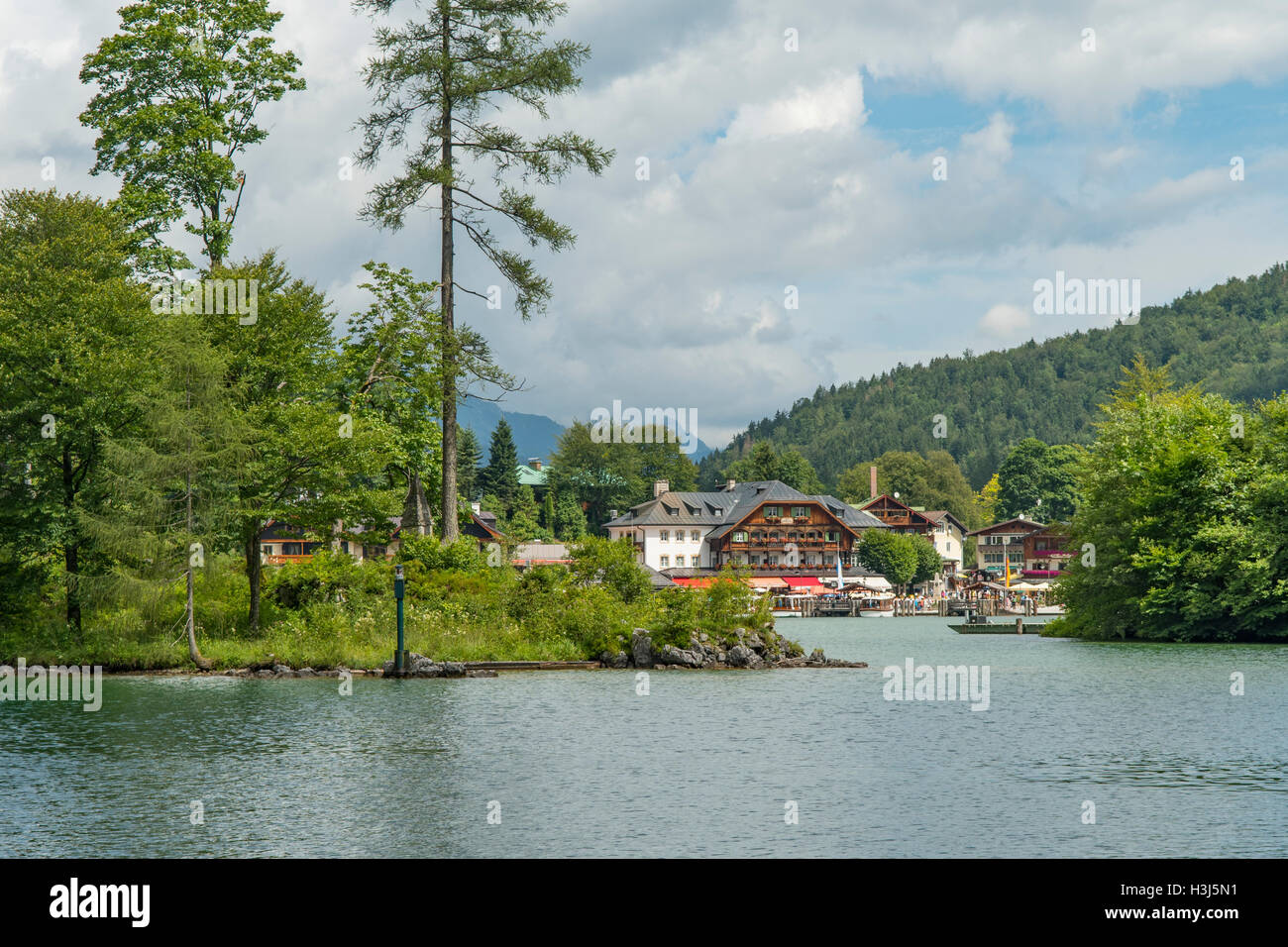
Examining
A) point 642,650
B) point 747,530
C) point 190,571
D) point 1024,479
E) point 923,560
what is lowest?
point 642,650

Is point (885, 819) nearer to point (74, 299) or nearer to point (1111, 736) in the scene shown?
point (1111, 736)

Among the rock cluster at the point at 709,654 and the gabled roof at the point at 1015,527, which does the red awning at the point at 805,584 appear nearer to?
the gabled roof at the point at 1015,527

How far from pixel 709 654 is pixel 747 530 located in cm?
9054

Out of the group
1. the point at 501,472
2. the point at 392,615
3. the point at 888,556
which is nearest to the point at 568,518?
the point at 501,472

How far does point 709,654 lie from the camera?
46.0 meters

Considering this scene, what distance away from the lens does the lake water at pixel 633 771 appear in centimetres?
1850

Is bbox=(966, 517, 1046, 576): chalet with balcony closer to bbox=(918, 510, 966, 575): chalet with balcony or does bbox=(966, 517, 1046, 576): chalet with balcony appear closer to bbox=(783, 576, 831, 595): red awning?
bbox=(918, 510, 966, 575): chalet with balcony

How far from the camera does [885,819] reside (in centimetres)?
1991

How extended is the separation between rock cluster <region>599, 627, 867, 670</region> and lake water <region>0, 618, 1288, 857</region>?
5.54 m

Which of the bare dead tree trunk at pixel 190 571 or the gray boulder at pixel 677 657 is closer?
the bare dead tree trunk at pixel 190 571

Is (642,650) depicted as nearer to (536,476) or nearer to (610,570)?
(610,570)

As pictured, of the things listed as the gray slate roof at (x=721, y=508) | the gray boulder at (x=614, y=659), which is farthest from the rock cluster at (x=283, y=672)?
the gray slate roof at (x=721, y=508)

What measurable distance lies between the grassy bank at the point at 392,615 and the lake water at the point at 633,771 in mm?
2937
